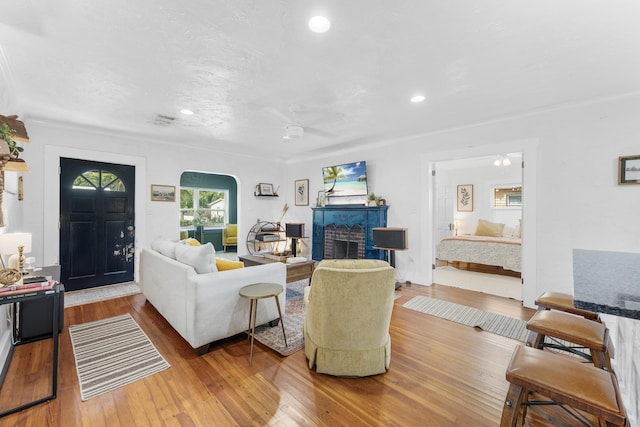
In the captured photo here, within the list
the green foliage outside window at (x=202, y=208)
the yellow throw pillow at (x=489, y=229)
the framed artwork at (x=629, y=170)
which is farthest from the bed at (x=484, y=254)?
the green foliage outside window at (x=202, y=208)

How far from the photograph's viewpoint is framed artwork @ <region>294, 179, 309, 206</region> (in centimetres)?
647

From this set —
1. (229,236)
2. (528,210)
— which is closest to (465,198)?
(528,210)

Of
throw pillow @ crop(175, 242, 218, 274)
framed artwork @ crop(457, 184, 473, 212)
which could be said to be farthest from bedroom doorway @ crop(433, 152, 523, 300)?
throw pillow @ crop(175, 242, 218, 274)

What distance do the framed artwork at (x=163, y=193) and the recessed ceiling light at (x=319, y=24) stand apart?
4.27 m

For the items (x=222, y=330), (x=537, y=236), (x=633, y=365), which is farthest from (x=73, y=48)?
(x=537, y=236)

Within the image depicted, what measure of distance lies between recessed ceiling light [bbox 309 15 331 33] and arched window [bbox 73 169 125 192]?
4310 mm

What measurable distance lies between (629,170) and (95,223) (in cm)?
708

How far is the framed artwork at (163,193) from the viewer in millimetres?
4886

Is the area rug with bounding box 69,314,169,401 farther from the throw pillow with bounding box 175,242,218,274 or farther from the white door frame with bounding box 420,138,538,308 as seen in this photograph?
the white door frame with bounding box 420,138,538,308

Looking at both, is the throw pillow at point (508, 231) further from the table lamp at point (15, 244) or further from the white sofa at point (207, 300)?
the table lamp at point (15, 244)

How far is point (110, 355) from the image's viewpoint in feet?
7.80

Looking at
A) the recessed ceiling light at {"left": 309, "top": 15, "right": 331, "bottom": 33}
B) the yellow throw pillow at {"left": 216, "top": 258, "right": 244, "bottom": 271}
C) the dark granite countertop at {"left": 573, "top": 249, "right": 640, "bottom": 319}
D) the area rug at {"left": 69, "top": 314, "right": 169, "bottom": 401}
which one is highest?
the recessed ceiling light at {"left": 309, "top": 15, "right": 331, "bottom": 33}

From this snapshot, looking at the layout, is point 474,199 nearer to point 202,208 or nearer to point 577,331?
point 577,331

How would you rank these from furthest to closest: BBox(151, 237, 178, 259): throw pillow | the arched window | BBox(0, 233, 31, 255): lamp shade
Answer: the arched window → BBox(151, 237, 178, 259): throw pillow → BBox(0, 233, 31, 255): lamp shade
